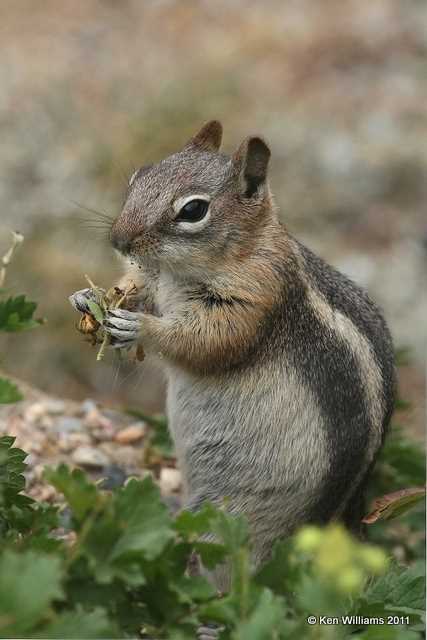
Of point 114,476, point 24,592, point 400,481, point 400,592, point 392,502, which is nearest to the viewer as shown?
point 24,592

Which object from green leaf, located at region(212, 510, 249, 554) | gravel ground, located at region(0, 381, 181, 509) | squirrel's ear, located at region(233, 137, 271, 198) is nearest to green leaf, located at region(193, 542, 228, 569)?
green leaf, located at region(212, 510, 249, 554)

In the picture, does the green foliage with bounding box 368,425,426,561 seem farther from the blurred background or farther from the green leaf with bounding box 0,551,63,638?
the green leaf with bounding box 0,551,63,638

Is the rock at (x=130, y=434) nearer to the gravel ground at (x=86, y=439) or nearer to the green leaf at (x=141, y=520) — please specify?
the gravel ground at (x=86, y=439)

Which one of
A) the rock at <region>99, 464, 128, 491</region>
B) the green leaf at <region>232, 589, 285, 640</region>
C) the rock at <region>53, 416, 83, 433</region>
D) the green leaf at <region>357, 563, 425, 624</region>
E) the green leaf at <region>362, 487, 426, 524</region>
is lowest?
the green leaf at <region>232, 589, 285, 640</region>

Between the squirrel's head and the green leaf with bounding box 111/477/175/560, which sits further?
the squirrel's head

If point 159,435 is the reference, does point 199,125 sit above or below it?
above

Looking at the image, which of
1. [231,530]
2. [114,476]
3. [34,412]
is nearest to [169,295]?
[114,476]

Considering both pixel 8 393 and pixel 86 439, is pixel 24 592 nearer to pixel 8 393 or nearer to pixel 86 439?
pixel 8 393
